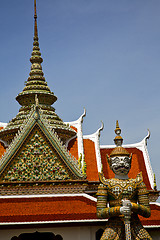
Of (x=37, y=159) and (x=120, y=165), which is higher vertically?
(x=37, y=159)

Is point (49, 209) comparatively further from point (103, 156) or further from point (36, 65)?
point (36, 65)

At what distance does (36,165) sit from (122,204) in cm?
438

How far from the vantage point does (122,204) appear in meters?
7.11

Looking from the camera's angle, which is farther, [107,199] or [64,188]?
[64,188]

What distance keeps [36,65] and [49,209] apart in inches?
315

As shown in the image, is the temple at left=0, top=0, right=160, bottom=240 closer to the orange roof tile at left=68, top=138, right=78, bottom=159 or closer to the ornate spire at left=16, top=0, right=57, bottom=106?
the orange roof tile at left=68, top=138, right=78, bottom=159

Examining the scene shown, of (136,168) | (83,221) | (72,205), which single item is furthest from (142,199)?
(136,168)

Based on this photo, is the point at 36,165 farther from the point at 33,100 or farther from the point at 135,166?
the point at 135,166

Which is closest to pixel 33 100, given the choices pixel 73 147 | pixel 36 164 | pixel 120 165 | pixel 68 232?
pixel 73 147

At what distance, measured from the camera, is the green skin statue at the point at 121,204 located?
7.05 meters

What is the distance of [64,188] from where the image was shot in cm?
1062

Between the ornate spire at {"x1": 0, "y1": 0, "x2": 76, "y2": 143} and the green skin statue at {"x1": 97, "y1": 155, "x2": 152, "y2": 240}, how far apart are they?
6105mm

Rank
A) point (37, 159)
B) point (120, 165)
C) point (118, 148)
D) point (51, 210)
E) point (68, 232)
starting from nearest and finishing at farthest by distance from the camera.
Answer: point (120, 165)
point (118, 148)
point (51, 210)
point (68, 232)
point (37, 159)

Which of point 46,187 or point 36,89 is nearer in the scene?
point 46,187
